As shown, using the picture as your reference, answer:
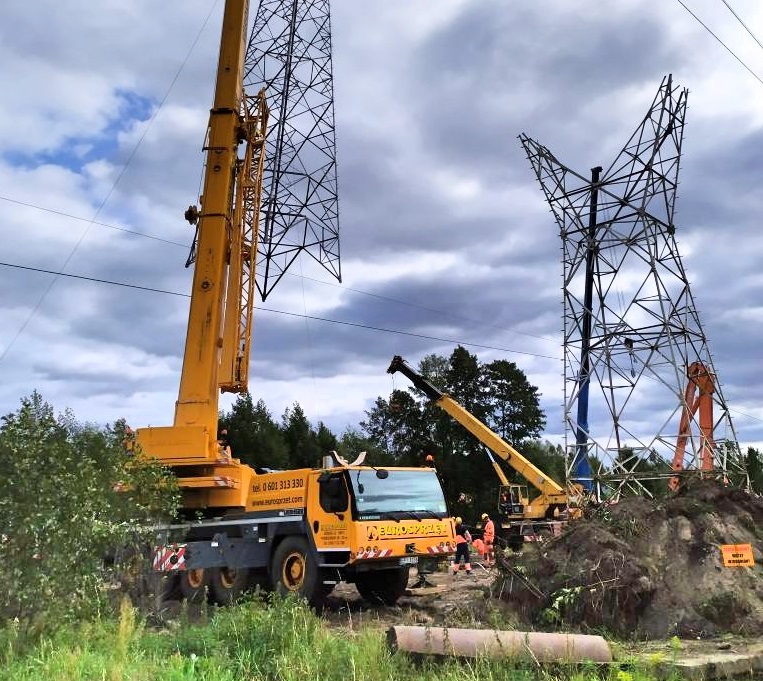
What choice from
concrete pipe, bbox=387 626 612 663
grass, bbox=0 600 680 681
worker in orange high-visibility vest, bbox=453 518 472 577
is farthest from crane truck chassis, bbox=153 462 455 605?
worker in orange high-visibility vest, bbox=453 518 472 577

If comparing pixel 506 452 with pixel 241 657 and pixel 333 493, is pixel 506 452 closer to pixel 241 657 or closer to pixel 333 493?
pixel 333 493

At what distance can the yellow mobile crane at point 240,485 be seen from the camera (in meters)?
12.0

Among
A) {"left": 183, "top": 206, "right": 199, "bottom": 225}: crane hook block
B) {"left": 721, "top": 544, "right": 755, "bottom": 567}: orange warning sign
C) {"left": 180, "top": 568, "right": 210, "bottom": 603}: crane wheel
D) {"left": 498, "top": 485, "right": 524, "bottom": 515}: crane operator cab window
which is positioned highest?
{"left": 183, "top": 206, "right": 199, "bottom": 225}: crane hook block

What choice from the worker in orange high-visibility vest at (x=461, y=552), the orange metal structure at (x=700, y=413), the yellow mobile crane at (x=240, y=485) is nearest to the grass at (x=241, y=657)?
the yellow mobile crane at (x=240, y=485)

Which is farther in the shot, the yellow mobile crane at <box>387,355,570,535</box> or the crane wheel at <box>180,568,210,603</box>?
the yellow mobile crane at <box>387,355,570,535</box>

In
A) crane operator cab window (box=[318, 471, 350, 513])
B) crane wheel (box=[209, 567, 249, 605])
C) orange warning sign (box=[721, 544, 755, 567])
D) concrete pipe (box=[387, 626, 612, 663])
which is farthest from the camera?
crane wheel (box=[209, 567, 249, 605])

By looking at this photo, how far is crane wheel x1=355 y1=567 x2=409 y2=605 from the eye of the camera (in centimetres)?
1327

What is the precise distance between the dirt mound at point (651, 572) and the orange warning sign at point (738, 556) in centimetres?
10

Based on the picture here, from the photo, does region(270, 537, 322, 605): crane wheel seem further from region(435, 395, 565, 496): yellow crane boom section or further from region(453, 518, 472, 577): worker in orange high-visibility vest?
region(435, 395, 565, 496): yellow crane boom section

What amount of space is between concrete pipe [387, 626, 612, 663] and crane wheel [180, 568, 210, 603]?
27.0ft

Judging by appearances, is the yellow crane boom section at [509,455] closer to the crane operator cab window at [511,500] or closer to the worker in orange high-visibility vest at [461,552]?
the crane operator cab window at [511,500]

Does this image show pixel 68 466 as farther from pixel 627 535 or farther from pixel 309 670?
pixel 627 535

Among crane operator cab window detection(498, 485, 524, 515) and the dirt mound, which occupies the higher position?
crane operator cab window detection(498, 485, 524, 515)

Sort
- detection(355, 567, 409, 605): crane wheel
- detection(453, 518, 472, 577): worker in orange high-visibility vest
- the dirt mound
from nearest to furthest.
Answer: the dirt mound
detection(355, 567, 409, 605): crane wheel
detection(453, 518, 472, 577): worker in orange high-visibility vest
